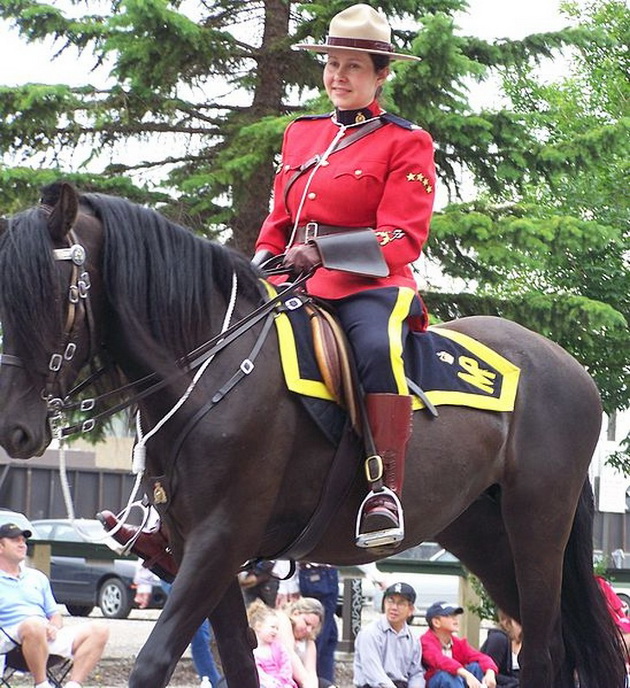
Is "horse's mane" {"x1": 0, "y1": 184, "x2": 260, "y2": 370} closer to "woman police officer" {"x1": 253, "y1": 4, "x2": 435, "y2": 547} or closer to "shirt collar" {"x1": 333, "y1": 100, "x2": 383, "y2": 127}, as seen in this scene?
"woman police officer" {"x1": 253, "y1": 4, "x2": 435, "y2": 547}

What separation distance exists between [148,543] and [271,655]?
3.94m

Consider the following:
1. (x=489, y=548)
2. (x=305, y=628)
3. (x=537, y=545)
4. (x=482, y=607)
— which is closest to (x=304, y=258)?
(x=537, y=545)

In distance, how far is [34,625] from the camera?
31.6ft

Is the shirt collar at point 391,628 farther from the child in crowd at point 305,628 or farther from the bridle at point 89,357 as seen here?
the bridle at point 89,357

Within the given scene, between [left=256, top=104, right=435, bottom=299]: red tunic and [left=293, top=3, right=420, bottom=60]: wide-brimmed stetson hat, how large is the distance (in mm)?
349

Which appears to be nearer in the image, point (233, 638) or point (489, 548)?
point (233, 638)

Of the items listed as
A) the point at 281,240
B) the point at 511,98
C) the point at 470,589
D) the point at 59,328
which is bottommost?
the point at 470,589

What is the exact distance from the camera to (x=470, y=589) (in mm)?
13789

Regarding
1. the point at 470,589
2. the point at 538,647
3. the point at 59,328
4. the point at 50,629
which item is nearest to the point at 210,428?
the point at 59,328

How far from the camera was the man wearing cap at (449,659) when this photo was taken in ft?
34.1

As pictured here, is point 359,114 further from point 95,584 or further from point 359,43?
point 95,584

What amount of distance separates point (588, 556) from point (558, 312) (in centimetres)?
722

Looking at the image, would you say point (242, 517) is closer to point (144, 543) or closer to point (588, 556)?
point (144, 543)

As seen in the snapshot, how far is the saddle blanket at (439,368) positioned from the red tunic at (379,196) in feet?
1.07
